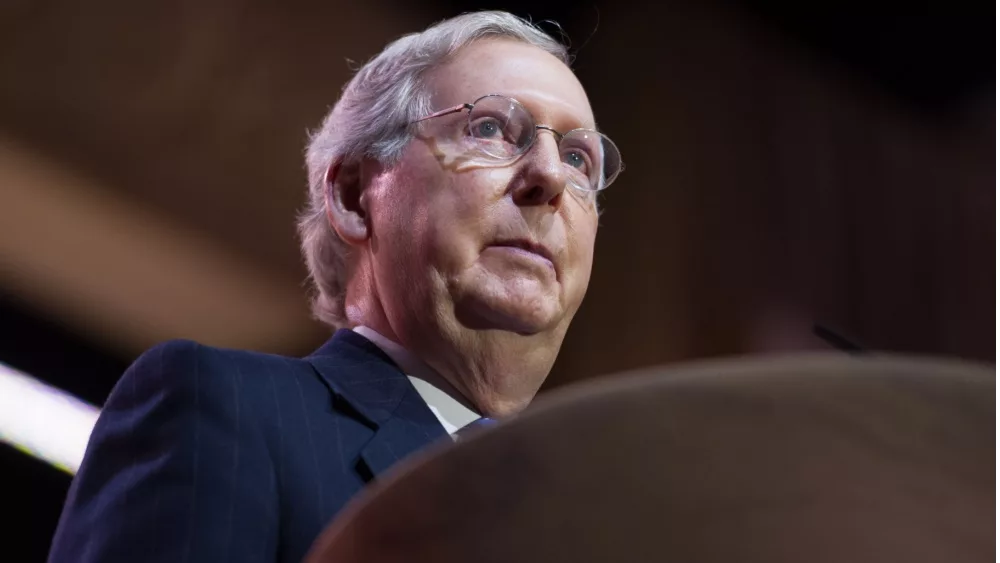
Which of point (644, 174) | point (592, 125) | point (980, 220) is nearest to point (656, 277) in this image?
point (644, 174)

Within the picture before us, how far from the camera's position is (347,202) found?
1237 millimetres

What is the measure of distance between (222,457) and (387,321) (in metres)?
0.34

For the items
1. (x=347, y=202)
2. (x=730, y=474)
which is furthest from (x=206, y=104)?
(x=730, y=474)

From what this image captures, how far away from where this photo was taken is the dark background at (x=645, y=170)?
1527 millimetres

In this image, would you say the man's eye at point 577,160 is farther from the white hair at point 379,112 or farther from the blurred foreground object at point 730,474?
the blurred foreground object at point 730,474

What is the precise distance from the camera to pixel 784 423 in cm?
32

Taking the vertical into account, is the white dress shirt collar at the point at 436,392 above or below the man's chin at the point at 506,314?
below

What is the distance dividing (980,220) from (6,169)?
1660 millimetres

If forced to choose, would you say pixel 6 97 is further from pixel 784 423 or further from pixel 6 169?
pixel 784 423

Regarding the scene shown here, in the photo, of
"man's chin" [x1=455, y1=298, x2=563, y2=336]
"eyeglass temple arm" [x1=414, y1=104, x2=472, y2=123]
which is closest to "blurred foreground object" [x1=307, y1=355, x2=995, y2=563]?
"man's chin" [x1=455, y1=298, x2=563, y2=336]

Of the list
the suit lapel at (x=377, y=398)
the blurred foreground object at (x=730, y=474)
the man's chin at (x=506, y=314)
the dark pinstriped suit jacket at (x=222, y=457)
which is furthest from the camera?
the man's chin at (x=506, y=314)

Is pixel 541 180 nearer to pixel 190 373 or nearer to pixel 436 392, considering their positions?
pixel 436 392

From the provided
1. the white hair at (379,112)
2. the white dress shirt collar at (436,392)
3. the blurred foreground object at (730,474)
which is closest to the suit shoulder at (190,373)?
the white dress shirt collar at (436,392)

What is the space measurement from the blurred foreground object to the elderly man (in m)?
0.51
